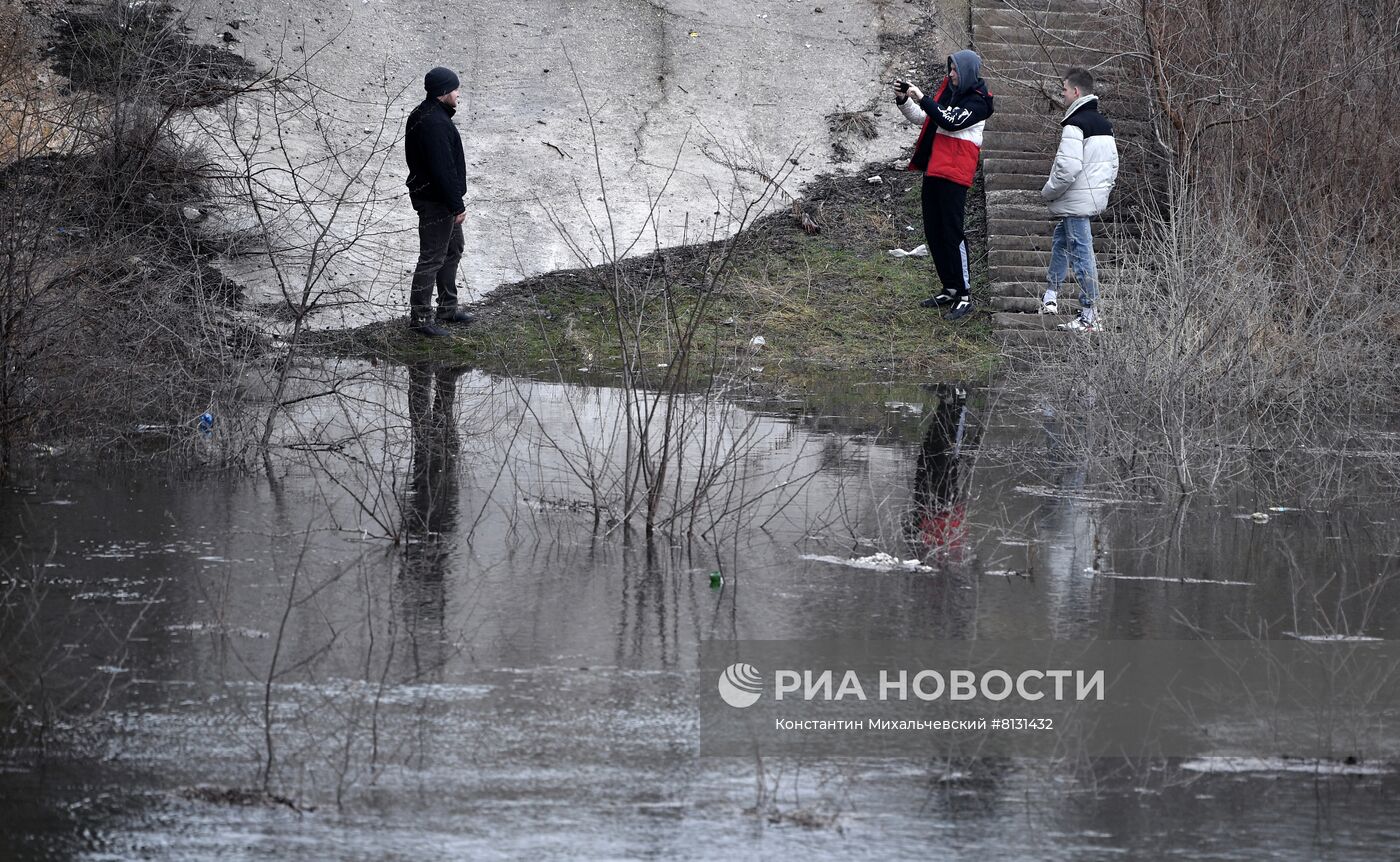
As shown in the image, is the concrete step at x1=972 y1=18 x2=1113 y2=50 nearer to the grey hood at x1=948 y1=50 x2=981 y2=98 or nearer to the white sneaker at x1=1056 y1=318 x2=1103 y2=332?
the grey hood at x1=948 y1=50 x2=981 y2=98

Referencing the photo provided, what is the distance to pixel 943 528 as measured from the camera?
6816mm

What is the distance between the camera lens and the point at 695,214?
46.7ft

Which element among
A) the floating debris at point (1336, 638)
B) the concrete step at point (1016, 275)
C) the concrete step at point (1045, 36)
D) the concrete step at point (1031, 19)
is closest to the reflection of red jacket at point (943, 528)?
the floating debris at point (1336, 638)

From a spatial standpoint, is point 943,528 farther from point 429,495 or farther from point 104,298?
point 104,298

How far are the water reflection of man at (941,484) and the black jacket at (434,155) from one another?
12.4ft

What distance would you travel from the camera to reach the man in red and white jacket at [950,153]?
38.1ft

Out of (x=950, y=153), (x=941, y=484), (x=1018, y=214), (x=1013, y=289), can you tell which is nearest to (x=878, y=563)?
(x=941, y=484)

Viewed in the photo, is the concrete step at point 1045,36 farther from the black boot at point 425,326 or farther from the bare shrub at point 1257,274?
the black boot at point 425,326

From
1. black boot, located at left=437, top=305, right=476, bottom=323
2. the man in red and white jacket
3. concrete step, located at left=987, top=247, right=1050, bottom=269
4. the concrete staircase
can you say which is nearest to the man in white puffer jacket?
the concrete staircase

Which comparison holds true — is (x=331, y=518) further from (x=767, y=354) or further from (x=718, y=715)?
(x=767, y=354)

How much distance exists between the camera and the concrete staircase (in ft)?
41.2

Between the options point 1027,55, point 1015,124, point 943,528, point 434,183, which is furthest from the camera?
point 1027,55

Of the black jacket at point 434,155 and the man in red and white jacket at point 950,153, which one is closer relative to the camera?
the black jacket at point 434,155

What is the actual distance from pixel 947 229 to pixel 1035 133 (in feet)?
10.2
